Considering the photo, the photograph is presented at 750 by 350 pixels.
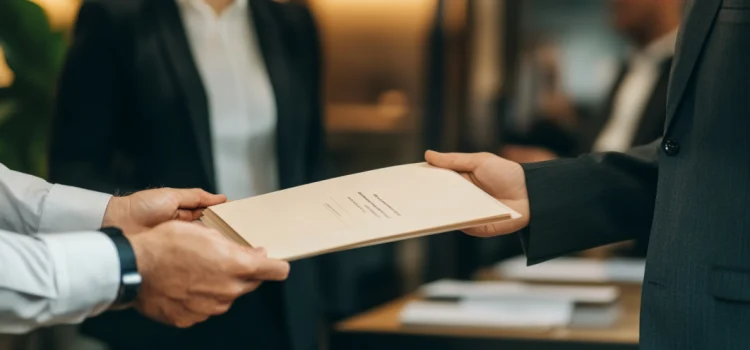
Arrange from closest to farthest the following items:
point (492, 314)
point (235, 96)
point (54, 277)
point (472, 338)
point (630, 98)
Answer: point (54, 277) < point (235, 96) < point (472, 338) < point (492, 314) < point (630, 98)

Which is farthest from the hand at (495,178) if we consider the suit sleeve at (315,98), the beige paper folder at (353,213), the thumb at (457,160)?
the suit sleeve at (315,98)

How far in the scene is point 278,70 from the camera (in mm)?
2004

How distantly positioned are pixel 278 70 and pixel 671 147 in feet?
2.37

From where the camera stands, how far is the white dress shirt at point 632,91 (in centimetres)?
370

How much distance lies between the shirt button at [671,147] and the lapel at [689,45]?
0.07ft

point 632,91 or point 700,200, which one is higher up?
point 700,200

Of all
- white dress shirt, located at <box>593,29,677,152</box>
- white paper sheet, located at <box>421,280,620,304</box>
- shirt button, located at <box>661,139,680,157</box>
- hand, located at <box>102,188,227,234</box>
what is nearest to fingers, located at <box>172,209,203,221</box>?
hand, located at <box>102,188,227,234</box>

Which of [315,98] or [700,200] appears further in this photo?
[315,98]

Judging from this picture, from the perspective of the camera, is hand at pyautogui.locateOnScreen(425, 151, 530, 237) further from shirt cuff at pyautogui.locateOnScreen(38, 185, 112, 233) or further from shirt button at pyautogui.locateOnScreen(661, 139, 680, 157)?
shirt cuff at pyautogui.locateOnScreen(38, 185, 112, 233)

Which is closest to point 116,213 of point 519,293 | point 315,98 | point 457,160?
point 457,160

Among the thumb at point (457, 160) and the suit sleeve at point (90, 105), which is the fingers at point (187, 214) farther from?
the thumb at point (457, 160)

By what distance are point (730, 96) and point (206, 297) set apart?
0.84 meters

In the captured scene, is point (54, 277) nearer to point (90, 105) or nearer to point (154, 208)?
point (154, 208)

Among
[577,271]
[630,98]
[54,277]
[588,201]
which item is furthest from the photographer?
[630,98]
